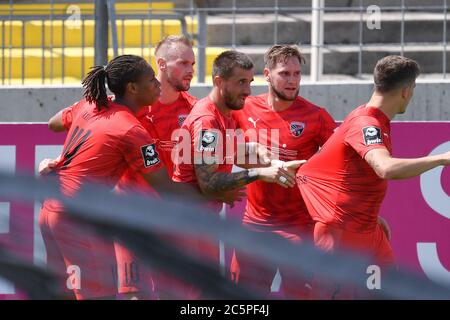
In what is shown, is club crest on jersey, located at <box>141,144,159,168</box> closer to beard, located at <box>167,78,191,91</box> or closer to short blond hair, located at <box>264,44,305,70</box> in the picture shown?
beard, located at <box>167,78,191,91</box>

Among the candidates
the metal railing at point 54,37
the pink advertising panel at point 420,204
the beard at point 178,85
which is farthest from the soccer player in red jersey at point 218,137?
the metal railing at point 54,37

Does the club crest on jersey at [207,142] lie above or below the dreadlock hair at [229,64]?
below

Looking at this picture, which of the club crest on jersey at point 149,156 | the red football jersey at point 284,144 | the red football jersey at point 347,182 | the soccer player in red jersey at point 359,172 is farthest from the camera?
the red football jersey at point 284,144

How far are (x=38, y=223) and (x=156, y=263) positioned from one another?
0.32 metres

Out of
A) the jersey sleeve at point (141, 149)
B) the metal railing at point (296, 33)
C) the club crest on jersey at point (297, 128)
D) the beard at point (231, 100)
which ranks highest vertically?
the metal railing at point (296, 33)

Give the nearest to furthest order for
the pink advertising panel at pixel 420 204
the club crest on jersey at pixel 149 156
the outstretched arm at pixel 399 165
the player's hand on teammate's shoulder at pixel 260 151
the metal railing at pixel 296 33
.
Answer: the outstretched arm at pixel 399 165 → the club crest on jersey at pixel 149 156 → the player's hand on teammate's shoulder at pixel 260 151 → the pink advertising panel at pixel 420 204 → the metal railing at pixel 296 33

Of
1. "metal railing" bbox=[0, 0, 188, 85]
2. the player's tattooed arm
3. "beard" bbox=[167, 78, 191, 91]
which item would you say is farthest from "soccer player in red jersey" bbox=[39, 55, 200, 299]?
"metal railing" bbox=[0, 0, 188, 85]

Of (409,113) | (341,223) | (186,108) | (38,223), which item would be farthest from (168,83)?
(38,223)

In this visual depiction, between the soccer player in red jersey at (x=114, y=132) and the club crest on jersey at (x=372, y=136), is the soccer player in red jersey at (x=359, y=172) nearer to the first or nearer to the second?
the club crest on jersey at (x=372, y=136)

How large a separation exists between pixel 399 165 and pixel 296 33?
389 centimetres

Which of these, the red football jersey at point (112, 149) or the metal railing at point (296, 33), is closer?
the red football jersey at point (112, 149)

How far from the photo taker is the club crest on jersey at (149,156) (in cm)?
501

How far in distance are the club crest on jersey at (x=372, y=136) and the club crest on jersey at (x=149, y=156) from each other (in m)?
1.08
